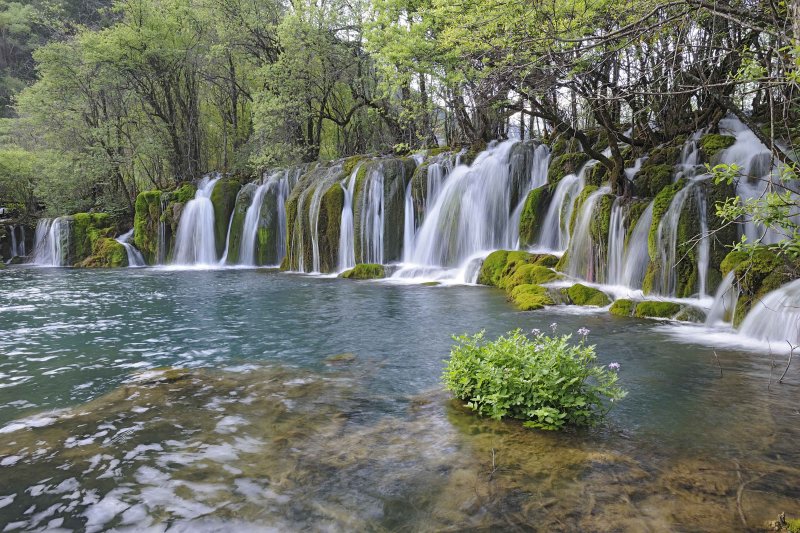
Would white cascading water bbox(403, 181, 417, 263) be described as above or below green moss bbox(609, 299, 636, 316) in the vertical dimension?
above

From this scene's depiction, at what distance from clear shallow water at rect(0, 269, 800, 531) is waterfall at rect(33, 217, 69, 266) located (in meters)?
24.2

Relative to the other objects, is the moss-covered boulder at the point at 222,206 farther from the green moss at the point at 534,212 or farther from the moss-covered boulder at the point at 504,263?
the green moss at the point at 534,212

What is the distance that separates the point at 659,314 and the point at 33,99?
118 ft

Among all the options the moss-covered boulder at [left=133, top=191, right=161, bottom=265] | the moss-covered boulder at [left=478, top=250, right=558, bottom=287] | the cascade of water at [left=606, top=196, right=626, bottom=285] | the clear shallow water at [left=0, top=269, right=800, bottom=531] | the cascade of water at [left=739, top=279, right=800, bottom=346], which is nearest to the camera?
the clear shallow water at [left=0, top=269, right=800, bottom=531]

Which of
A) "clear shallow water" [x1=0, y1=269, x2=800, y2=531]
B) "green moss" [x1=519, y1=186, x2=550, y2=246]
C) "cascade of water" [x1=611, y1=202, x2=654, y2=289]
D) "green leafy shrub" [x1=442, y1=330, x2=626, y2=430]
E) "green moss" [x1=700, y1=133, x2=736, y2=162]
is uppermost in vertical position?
"green moss" [x1=700, y1=133, x2=736, y2=162]

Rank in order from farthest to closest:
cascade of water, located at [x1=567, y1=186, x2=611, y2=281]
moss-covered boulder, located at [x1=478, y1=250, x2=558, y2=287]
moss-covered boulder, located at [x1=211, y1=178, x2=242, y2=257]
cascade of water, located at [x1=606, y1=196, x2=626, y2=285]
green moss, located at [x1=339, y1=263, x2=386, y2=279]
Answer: moss-covered boulder, located at [x1=211, y1=178, x2=242, y2=257] < green moss, located at [x1=339, y1=263, x2=386, y2=279] < moss-covered boulder, located at [x1=478, y1=250, x2=558, y2=287] < cascade of water, located at [x1=567, y1=186, x2=611, y2=281] < cascade of water, located at [x1=606, y1=196, x2=626, y2=285]

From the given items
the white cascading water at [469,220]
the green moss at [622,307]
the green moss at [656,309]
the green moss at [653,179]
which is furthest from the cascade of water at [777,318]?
the white cascading water at [469,220]

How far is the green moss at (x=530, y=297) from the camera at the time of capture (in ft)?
38.4

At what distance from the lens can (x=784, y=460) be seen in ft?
13.6

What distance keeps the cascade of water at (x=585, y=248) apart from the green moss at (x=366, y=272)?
24.4 feet

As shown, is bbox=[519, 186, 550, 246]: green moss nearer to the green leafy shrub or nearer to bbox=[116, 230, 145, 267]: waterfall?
the green leafy shrub

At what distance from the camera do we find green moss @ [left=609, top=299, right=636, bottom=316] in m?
10.7

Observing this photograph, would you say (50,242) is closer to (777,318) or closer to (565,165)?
(565,165)

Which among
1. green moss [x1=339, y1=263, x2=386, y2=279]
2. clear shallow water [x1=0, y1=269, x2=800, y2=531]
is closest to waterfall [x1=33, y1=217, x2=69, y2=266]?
green moss [x1=339, y1=263, x2=386, y2=279]
